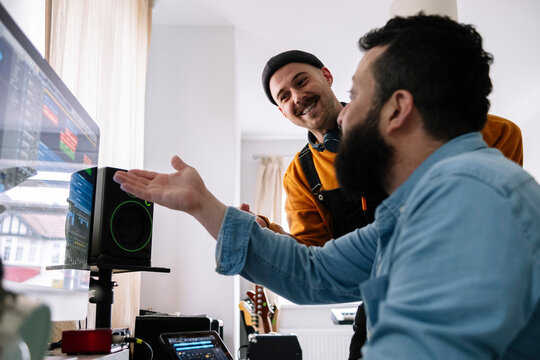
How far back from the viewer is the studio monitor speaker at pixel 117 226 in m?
1.37

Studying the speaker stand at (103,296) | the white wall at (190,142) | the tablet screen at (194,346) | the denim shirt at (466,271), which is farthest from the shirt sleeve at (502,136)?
the white wall at (190,142)

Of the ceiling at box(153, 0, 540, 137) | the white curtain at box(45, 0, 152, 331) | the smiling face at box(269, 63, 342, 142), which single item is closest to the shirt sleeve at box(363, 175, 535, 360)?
the smiling face at box(269, 63, 342, 142)

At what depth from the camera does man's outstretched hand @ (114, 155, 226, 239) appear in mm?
956

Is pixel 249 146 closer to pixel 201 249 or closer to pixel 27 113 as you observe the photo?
pixel 201 249

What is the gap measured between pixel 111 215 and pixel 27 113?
624 mm

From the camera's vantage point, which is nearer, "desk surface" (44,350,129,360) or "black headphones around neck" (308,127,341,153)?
"desk surface" (44,350,129,360)

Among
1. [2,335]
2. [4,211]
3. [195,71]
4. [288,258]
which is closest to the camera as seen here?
[2,335]

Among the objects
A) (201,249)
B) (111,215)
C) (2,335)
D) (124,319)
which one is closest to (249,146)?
(201,249)

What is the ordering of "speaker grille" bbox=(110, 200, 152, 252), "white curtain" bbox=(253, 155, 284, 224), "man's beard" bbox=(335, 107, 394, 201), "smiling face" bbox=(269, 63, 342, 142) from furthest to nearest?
1. "white curtain" bbox=(253, 155, 284, 224)
2. "smiling face" bbox=(269, 63, 342, 142)
3. "speaker grille" bbox=(110, 200, 152, 252)
4. "man's beard" bbox=(335, 107, 394, 201)

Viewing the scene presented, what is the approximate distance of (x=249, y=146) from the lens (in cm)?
611

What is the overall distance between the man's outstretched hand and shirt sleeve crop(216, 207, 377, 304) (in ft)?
0.21

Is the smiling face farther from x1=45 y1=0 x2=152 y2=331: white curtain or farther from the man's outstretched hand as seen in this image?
the man's outstretched hand

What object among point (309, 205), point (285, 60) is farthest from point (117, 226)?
point (285, 60)

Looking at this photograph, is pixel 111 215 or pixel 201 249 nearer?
pixel 111 215
